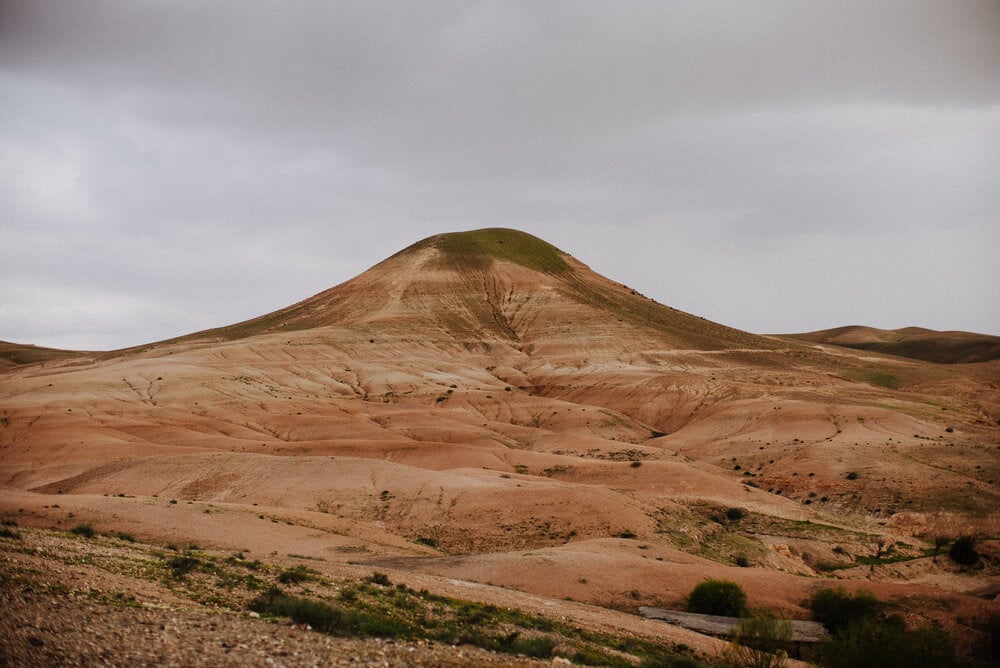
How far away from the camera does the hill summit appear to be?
135875 millimetres

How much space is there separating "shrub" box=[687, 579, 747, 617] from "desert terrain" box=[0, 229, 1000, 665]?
1.14 metres

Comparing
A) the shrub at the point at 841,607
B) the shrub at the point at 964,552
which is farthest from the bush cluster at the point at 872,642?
the shrub at the point at 964,552

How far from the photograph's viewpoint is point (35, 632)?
11.8 m

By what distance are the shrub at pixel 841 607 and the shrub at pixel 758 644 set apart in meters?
3.49

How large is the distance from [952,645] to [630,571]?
33.6 feet

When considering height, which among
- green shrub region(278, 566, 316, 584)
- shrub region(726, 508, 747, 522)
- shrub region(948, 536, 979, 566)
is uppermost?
green shrub region(278, 566, 316, 584)

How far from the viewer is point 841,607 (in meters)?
24.9

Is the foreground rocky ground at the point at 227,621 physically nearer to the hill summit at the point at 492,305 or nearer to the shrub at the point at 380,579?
the shrub at the point at 380,579

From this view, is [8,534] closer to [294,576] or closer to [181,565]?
[181,565]

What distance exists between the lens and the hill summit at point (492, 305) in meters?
136

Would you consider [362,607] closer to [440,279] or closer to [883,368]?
[883,368]

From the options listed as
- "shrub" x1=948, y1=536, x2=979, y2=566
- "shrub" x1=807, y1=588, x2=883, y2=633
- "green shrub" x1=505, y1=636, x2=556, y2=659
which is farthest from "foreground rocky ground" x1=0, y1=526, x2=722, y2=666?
"shrub" x1=948, y1=536, x2=979, y2=566

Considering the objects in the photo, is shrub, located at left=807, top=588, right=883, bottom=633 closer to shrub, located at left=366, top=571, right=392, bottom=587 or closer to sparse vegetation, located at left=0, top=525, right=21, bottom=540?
shrub, located at left=366, top=571, right=392, bottom=587

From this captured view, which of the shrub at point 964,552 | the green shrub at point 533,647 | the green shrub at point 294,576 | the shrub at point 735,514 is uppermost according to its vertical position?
the green shrub at point 294,576
